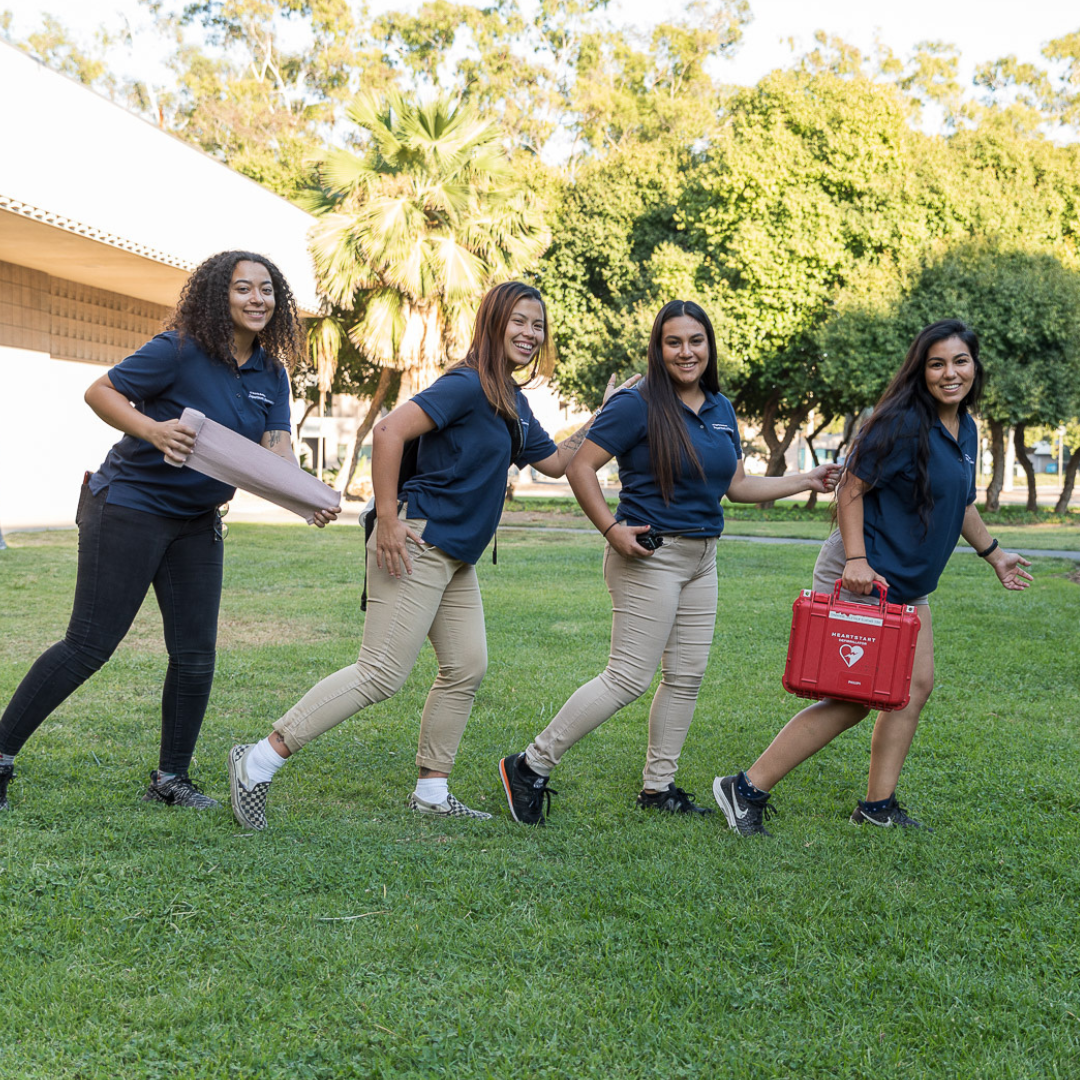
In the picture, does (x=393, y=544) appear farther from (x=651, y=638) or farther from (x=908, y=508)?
(x=908, y=508)

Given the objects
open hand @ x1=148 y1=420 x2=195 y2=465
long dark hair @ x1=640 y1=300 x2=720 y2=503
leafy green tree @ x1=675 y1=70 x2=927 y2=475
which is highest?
leafy green tree @ x1=675 y1=70 x2=927 y2=475

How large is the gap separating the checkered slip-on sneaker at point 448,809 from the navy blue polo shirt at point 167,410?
4.51ft

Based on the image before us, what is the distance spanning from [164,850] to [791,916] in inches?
78.9

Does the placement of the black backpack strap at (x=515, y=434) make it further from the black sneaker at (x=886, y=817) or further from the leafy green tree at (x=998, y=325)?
the leafy green tree at (x=998, y=325)

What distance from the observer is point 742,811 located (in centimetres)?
413

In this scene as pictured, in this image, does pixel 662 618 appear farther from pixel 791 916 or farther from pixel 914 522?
pixel 791 916

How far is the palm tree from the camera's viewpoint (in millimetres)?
22297

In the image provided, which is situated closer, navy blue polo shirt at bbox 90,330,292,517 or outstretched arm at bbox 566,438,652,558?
navy blue polo shirt at bbox 90,330,292,517

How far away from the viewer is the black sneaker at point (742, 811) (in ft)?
13.5

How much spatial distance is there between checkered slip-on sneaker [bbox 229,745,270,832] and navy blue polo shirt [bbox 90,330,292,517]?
91cm

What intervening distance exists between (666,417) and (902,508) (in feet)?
2.99

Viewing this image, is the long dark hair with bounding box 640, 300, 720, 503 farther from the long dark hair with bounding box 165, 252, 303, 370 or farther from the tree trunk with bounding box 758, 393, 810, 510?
the tree trunk with bounding box 758, 393, 810, 510

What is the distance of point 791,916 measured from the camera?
3.35m

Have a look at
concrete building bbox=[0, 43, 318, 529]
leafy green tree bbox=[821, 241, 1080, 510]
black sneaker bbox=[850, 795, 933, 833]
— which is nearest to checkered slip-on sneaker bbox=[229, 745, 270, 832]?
black sneaker bbox=[850, 795, 933, 833]
